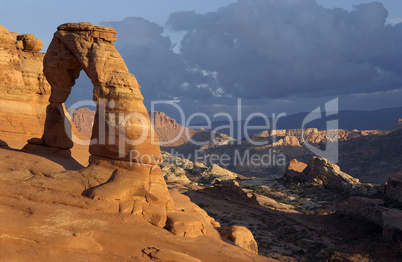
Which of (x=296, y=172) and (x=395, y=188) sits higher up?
(x=395, y=188)

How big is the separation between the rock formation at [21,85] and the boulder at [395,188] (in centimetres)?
2835

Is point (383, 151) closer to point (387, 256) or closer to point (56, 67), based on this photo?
point (387, 256)

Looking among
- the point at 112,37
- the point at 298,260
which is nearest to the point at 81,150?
the point at 112,37

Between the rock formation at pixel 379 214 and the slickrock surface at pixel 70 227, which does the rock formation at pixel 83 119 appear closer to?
the rock formation at pixel 379 214

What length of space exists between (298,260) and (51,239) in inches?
628

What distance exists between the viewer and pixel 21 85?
25.4 meters

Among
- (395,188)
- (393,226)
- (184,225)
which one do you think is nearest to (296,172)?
(395,188)

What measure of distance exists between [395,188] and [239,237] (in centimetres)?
2178

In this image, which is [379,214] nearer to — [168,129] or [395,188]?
[395,188]

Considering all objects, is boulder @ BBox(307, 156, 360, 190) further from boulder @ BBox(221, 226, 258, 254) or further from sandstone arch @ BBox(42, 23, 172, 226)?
sandstone arch @ BBox(42, 23, 172, 226)

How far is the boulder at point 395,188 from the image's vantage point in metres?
31.2

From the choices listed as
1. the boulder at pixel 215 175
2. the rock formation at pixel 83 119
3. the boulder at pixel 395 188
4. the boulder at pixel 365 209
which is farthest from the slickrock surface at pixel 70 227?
the rock formation at pixel 83 119

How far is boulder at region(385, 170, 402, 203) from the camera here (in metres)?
31.2

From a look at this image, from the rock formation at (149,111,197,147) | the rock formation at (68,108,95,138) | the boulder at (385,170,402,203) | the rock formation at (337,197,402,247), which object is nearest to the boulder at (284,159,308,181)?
the boulder at (385,170,402,203)
